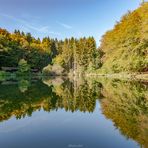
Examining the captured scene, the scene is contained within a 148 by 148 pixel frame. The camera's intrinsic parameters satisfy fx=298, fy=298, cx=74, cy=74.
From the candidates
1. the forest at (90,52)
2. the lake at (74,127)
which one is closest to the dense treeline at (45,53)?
the forest at (90,52)

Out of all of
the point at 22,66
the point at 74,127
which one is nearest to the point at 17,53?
the point at 22,66

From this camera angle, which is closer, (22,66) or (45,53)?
(22,66)

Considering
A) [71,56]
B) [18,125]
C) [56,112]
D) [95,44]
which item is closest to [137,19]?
[56,112]

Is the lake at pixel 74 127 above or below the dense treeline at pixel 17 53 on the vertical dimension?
below

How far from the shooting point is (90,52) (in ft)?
278

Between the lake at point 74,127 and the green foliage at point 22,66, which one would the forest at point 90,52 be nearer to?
the green foliage at point 22,66

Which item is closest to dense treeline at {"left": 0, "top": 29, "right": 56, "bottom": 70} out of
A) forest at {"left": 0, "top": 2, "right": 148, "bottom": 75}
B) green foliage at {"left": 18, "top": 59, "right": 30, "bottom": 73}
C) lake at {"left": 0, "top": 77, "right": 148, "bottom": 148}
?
forest at {"left": 0, "top": 2, "right": 148, "bottom": 75}

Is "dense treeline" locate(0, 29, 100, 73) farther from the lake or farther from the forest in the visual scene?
the lake

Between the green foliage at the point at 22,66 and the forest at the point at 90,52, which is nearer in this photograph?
the forest at the point at 90,52

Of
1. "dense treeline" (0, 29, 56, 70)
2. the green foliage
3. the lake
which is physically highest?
"dense treeline" (0, 29, 56, 70)

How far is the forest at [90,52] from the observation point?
38625 millimetres

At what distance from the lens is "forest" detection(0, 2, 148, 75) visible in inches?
1521

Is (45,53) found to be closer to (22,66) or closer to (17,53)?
(17,53)

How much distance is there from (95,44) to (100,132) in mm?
78031
